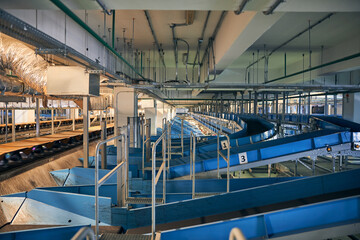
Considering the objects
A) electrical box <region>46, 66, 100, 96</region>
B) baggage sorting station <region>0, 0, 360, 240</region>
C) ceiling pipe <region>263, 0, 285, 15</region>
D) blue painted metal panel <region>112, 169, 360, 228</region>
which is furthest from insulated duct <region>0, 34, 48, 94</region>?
ceiling pipe <region>263, 0, 285, 15</region>

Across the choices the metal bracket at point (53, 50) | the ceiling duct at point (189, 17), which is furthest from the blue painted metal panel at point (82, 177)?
the ceiling duct at point (189, 17)

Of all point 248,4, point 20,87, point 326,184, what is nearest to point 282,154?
point 326,184

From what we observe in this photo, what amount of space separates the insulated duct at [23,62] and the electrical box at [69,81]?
0.14 meters

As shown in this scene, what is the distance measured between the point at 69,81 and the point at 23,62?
70 cm

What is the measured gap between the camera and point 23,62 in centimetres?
333

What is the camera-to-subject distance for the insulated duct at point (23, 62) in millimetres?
3158

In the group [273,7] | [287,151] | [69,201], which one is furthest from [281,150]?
[69,201]

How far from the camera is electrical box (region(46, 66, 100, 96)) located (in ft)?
11.4

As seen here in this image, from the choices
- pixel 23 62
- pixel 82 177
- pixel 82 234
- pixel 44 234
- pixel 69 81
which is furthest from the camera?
pixel 82 177

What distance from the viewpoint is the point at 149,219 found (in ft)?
9.11

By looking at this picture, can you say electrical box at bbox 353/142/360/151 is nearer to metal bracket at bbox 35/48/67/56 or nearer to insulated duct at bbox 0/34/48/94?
metal bracket at bbox 35/48/67/56

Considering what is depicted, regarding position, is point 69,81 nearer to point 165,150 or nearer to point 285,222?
point 165,150

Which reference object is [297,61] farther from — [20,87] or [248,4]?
[20,87]

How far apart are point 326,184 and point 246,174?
18.6 ft
